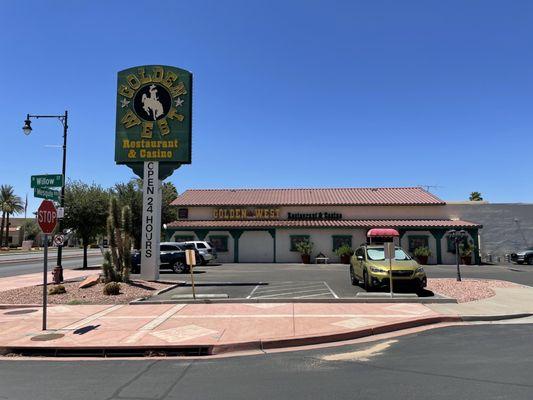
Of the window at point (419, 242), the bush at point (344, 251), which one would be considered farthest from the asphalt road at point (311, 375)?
the window at point (419, 242)

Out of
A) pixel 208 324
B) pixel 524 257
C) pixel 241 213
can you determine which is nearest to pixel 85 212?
pixel 241 213

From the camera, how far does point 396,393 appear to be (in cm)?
562

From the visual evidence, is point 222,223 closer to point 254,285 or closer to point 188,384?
point 254,285

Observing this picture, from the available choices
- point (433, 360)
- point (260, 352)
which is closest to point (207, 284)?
point (260, 352)

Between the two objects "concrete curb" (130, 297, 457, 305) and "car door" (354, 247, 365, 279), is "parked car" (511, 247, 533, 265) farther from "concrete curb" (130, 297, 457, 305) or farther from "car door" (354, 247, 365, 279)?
"concrete curb" (130, 297, 457, 305)

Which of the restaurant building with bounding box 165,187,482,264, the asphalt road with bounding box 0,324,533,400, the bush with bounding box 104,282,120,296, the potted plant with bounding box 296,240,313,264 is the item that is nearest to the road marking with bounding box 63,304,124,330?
the bush with bounding box 104,282,120,296

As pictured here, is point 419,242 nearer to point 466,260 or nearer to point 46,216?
point 466,260

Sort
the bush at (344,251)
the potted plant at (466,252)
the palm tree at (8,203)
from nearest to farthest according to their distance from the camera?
the potted plant at (466,252) → the bush at (344,251) → the palm tree at (8,203)

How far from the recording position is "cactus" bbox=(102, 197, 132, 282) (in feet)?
56.0

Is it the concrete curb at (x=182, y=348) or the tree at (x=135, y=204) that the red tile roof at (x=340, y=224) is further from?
the concrete curb at (x=182, y=348)

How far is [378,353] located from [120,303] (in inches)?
337

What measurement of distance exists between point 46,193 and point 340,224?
94.0 ft

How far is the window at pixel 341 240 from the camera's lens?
3699cm

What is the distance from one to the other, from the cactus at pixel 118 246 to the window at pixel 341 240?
71.6 feet
